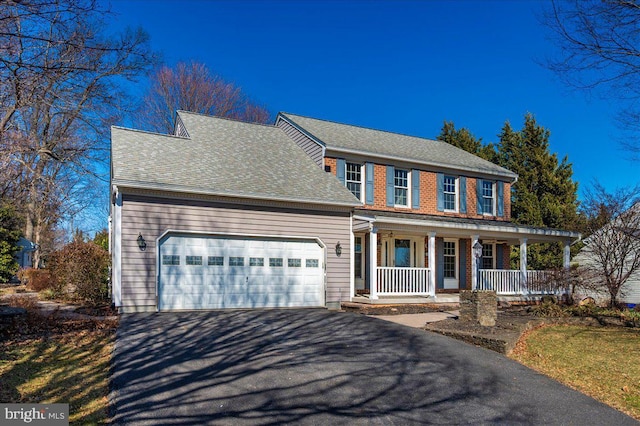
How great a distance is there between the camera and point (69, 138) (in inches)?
543

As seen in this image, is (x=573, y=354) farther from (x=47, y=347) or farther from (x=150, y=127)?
(x=150, y=127)

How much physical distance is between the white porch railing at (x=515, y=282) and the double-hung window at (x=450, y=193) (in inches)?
118

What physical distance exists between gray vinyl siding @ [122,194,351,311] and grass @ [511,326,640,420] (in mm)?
5573

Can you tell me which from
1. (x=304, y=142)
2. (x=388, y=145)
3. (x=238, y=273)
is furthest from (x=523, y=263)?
(x=238, y=273)

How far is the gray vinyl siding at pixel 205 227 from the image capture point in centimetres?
1130

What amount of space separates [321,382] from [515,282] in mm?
13648

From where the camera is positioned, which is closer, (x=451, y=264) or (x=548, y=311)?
(x=548, y=311)

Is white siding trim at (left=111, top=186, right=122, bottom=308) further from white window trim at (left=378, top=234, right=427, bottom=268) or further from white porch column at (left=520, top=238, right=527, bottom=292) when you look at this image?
white porch column at (left=520, top=238, right=527, bottom=292)

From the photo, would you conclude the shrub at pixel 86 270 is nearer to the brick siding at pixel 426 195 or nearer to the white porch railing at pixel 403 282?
the brick siding at pixel 426 195

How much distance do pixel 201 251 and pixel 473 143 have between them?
26.5 metres

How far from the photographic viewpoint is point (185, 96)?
32.3 metres

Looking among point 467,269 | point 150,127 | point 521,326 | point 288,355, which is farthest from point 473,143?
point 288,355

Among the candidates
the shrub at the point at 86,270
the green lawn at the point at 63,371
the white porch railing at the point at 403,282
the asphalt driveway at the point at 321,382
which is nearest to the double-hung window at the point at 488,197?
the white porch railing at the point at 403,282

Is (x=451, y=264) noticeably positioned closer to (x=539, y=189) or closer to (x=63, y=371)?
(x=539, y=189)
